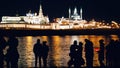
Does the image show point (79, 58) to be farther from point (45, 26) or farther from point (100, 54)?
point (45, 26)

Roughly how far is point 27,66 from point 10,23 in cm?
16404

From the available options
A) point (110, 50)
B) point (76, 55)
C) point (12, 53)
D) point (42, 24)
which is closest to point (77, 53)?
point (76, 55)

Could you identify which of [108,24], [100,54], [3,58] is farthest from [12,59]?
[108,24]

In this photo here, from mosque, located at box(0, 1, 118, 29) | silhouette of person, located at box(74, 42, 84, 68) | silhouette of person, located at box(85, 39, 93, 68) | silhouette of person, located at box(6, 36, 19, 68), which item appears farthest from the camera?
mosque, located at box(0, 1, 118, 29)

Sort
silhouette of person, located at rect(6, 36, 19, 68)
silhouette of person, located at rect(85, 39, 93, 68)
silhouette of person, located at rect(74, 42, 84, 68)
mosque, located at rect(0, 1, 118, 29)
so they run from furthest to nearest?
mosque, located at rect(0, 1, 118, 29) → silhouette of person, located at rect(85, 39, 93, 68) → silhouette of person, located at rect(74, 42, 84, 68) → silhouette of person, located at rect(6, 36, 19, 68)

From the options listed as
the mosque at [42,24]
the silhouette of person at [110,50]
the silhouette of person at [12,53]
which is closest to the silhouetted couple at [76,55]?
the silhouette of person at [110,50]

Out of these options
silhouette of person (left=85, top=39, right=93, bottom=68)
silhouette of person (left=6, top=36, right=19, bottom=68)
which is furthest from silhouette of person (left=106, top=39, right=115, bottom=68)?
silhouette of person (left=6, top=36, right=19, bottom=68)

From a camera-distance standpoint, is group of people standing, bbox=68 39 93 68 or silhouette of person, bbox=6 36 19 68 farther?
group of people standing, bbox=68 39 93 68

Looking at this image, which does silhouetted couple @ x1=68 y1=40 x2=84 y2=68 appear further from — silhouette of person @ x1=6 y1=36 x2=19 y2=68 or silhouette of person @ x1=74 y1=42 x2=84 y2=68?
silhouette of person @ x1=6 y1=36 x2=19 y2=68

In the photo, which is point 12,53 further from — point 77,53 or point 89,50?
point 89,50

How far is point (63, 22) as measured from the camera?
7584 inches

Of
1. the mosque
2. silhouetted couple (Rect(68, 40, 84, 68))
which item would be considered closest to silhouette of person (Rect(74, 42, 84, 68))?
silhouetted couple (Rect(68, 40, 84, 68))

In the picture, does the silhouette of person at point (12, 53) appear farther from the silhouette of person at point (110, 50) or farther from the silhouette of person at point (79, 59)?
the silhouette of person at point (110, 50)

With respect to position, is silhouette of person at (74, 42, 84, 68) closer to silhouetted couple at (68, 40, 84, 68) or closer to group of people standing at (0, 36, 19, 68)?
silhouetted couple at (68, 40, 84, 68)
